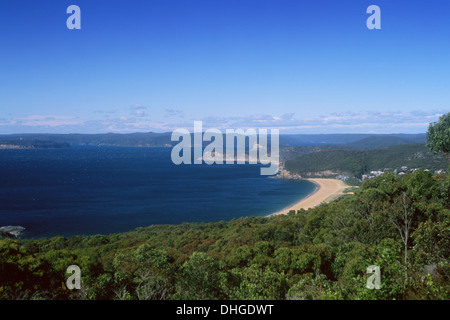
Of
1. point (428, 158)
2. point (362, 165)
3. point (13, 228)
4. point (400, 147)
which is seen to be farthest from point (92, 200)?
point (400, 147)

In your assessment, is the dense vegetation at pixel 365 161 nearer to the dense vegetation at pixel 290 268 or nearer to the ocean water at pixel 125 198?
the ocean water at pixel 125 198

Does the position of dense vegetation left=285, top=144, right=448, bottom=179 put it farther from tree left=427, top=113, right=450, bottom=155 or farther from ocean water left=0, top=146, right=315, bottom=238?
tree left=427, top=113, right=450, bottom=155

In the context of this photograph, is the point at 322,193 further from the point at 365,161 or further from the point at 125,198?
the point at 365,161

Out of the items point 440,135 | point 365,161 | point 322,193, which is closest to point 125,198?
point 322,193

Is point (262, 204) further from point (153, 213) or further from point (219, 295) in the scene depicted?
point (219, 295)

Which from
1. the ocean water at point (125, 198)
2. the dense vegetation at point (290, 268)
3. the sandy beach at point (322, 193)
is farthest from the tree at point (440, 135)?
the ocean water at point (125, 198)
